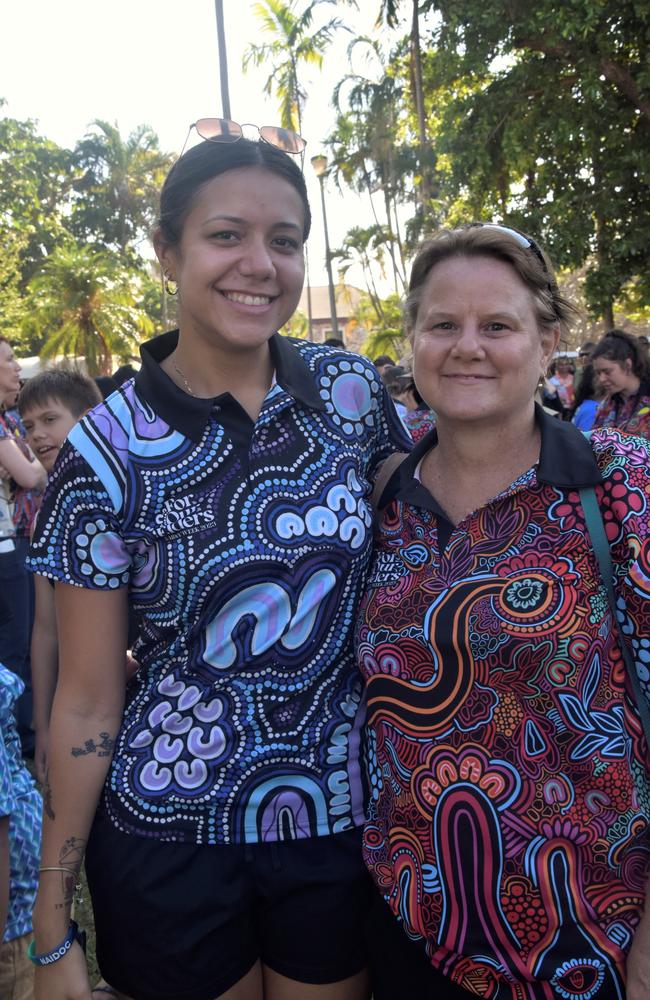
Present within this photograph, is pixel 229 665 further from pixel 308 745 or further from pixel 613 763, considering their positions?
pixel 613 763

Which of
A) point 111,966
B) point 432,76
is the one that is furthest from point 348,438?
point 432,76

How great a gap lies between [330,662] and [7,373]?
158 inches

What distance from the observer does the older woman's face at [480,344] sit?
5.97 feet

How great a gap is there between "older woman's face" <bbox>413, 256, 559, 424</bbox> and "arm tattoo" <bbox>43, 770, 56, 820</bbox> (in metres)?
1.26

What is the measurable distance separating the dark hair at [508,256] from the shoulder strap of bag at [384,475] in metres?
0.43

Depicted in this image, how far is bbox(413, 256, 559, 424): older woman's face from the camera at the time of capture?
182 centimetres

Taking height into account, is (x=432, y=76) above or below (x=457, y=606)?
above

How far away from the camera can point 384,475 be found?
2.12 m

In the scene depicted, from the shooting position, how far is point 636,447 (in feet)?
5.64

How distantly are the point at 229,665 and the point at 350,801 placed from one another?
1.39 ft

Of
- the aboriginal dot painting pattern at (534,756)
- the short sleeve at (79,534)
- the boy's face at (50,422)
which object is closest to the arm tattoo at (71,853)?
the short sleeve at (79,534)

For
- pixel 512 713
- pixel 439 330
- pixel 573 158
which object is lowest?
pixel 512 713

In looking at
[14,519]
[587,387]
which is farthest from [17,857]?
[587,387]

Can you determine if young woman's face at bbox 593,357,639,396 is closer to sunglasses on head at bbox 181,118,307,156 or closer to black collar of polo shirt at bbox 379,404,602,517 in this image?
black collar of polo shirt at bbox 379,404,602,517
